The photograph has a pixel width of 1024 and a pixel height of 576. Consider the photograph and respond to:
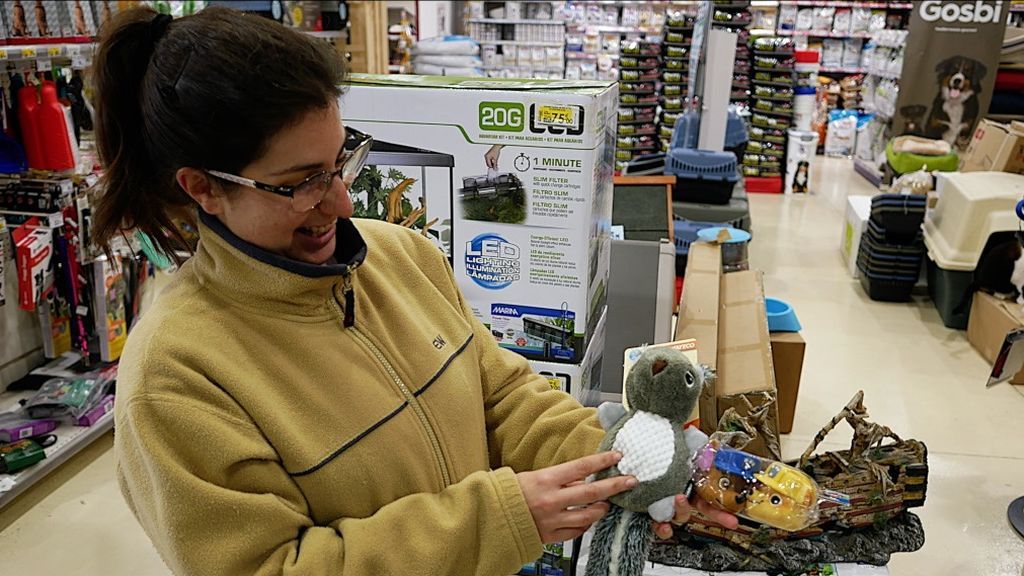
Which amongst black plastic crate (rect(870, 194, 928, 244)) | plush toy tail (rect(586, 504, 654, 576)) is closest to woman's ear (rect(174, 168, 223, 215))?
plush toy tail (rect(586, 504, 654, 576))

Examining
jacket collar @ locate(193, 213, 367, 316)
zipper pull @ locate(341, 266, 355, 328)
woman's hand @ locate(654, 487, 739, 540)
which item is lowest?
woman's hand @ locate(654, 487, 739, 540)

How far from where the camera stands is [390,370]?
1.08 meters

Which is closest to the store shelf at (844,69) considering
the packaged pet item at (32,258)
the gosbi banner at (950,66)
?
the gosbi banner at (950,66)

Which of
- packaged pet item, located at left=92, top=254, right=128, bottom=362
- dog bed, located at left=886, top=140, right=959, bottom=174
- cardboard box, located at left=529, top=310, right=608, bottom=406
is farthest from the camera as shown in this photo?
dog bed, located at left=886, top=140, right=959, bottom=174

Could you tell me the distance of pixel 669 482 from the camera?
1.05 metres

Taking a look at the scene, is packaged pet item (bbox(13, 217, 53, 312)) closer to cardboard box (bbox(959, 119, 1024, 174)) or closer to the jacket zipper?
the jacket zipper

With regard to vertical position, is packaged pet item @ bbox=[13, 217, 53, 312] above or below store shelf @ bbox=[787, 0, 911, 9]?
below

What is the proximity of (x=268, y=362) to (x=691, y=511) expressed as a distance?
62 cm

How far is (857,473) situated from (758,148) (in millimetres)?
6603

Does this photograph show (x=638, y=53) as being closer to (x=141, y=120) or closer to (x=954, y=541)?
(x=954, y=541)

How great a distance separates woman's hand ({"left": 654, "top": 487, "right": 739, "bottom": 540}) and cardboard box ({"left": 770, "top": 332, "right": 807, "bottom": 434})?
2100 mm

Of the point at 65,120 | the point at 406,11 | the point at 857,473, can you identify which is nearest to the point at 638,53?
the point at 406,11

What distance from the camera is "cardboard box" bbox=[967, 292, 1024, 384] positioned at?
3.63 m

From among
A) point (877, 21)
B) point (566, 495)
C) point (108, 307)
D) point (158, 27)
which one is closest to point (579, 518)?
point (566, 495)
